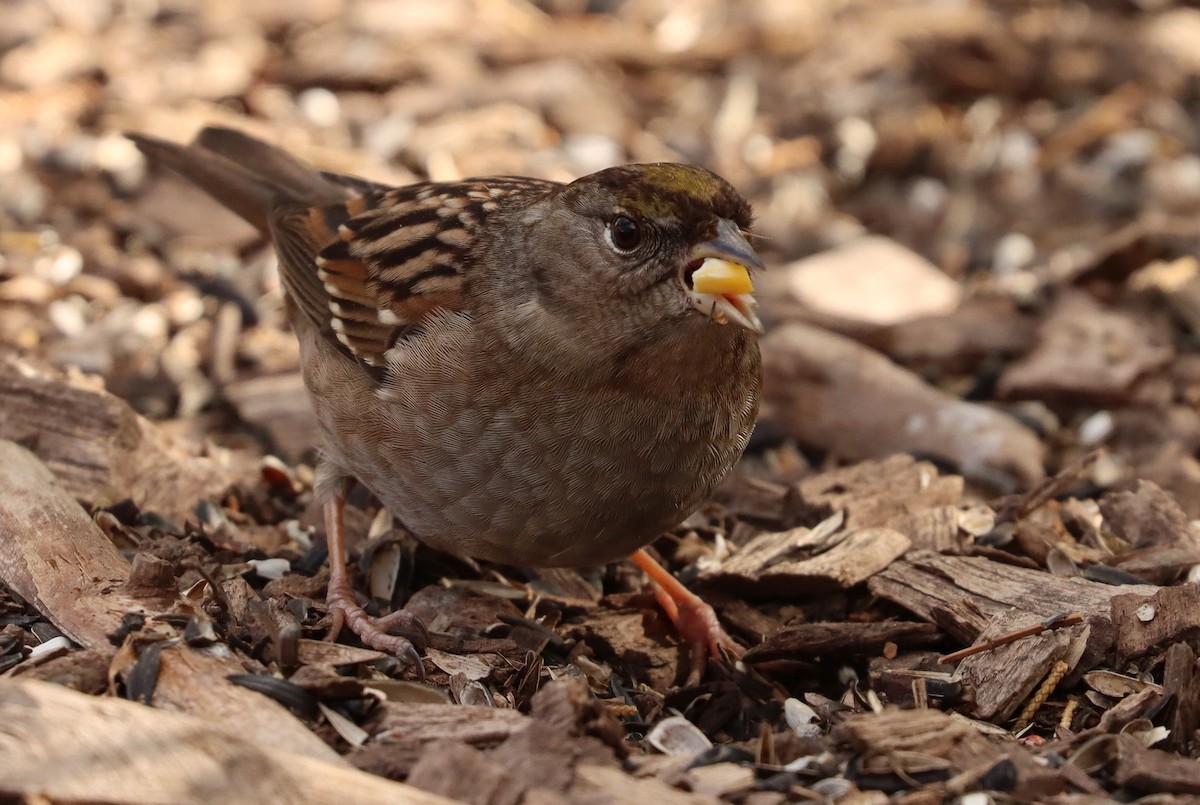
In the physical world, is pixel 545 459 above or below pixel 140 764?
above

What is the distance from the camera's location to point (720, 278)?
300 cm

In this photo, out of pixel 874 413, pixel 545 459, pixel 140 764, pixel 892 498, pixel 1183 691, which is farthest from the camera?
pixel 874 413

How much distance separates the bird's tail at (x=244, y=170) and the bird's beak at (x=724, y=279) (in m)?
1.77

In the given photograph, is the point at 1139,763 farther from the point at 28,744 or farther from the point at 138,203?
the point at 138,203

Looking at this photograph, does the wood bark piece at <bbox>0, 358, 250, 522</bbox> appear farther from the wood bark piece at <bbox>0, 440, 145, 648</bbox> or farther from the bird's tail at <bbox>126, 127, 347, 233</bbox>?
the bird's tail at <bbox>126, 127, 347, 233</bbox>

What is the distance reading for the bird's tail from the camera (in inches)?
177

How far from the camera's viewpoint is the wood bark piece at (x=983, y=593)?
327cm

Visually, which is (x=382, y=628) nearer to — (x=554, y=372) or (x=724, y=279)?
(x=554, y=372)

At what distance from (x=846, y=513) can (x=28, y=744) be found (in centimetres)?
236

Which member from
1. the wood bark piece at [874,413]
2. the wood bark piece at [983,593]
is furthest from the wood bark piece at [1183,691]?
the wood bark piece at [874,413]

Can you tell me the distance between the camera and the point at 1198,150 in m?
6.87

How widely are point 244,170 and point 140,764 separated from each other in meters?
2.63

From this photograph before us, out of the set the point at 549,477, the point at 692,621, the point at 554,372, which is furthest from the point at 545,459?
the point at 692,621

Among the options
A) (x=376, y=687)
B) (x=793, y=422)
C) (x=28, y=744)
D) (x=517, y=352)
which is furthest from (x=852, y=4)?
(x=28, y=744)
